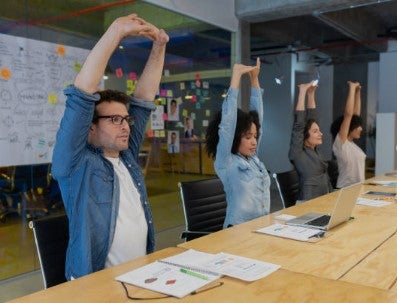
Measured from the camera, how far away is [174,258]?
156 centimetres

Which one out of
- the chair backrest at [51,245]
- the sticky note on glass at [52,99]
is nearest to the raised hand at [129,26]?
the chair backrest at [51,245]

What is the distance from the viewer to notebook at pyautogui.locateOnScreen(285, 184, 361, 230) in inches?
78.4

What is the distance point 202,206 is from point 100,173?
1178 millimetres

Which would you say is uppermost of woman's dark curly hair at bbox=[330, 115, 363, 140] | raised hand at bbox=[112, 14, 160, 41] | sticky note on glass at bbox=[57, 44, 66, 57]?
sticky note on glass at bbox=[57, 44, 66, 57]

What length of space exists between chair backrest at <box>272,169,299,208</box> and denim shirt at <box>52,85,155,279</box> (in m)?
1.74

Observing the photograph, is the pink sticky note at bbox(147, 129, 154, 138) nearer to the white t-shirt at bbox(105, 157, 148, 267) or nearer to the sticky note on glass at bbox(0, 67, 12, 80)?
the sticky note on glass at bbox(0, 67, 12, 80)

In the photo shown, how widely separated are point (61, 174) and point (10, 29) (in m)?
2.18

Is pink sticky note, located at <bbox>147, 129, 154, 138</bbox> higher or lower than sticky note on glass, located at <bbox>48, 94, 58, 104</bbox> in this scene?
lower

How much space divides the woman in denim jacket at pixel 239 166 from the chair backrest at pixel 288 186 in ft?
2.00

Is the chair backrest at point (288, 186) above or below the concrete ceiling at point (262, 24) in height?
below

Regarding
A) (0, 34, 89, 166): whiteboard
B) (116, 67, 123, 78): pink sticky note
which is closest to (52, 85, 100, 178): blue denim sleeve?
(0, 34, 89, 166): whiteboard

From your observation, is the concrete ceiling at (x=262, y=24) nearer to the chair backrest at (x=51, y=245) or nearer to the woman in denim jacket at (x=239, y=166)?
the woman in denim jacket at (x=239, y=166)

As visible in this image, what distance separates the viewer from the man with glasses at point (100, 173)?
5.33 ft

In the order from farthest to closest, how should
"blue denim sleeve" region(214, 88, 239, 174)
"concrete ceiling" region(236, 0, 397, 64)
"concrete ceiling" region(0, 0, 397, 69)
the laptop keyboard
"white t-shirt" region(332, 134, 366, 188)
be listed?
"concrete ceiling" region(236, 0, 397, 64) → "white t-shirt" region(332, 134, 366, 188) → "concrete ceiling" region(0, 0, 397, 69) → "blue denim sleeve" region(214, 88, 239, 174) → the laptop keyboard
